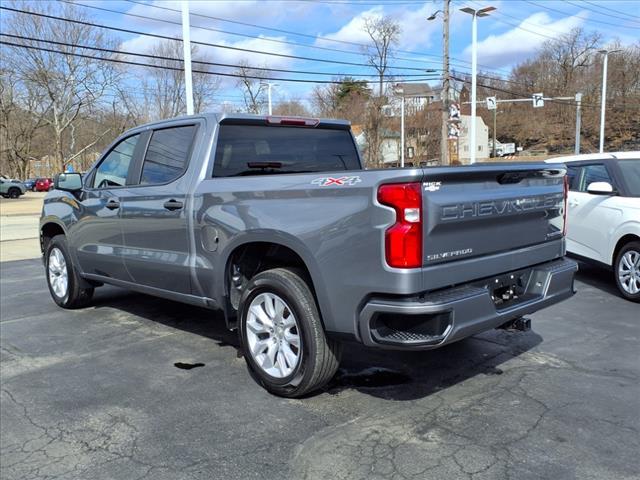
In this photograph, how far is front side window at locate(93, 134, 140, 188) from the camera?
5.44 metres

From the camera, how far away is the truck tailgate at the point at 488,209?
3.21 meters

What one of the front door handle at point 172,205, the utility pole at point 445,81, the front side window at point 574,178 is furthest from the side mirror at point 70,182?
the utility pole at point 445,81

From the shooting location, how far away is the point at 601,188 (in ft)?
22.7

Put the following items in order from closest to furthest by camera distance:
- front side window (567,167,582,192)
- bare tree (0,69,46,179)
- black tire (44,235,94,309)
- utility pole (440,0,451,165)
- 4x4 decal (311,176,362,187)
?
1. 4x4 decal (311,176,362,187)
2. black tire (44,235,94,309)
3. front side window (567,167,582,192)
4. utility pole (440,0,451,165)
5. bare tree (0,69,46,179)

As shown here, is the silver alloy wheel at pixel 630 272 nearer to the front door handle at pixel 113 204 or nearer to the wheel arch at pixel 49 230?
the front door handle at pixel 113 204

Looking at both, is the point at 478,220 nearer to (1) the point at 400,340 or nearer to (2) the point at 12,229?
(1) the point at 400,340

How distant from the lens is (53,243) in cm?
667

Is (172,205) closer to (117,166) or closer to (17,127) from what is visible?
(117,166)

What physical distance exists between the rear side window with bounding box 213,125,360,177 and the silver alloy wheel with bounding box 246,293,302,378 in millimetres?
1227

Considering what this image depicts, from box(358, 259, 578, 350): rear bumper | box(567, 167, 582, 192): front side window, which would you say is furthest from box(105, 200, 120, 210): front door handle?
box(567, 167, 582, 192): front side window

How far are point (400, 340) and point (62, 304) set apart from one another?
4934 millimetres

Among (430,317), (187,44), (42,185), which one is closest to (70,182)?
(430,317)

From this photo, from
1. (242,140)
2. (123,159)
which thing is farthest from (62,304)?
(242,140)

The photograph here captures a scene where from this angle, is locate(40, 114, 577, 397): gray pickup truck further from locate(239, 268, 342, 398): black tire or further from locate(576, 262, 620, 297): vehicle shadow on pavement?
locate(576, 262, 620, 297): vehicle shadow on pavement
